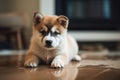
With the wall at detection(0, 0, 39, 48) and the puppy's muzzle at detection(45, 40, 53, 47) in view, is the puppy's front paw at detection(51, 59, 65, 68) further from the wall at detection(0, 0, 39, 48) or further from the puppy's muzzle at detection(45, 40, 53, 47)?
the wall at detection(0, 0, 39, 48)

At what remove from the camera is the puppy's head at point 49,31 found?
1492mm

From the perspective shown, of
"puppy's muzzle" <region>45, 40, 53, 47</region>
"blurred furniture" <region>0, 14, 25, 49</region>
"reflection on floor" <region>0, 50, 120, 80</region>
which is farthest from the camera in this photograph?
"blurred furniture" <region>0, 14, 25, 49</region>

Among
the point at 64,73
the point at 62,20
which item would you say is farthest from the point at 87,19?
the point at 64,73

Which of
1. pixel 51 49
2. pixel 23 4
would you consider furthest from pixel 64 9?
pixel 51 49

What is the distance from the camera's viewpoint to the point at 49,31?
150 cm

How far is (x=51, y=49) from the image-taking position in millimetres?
1587

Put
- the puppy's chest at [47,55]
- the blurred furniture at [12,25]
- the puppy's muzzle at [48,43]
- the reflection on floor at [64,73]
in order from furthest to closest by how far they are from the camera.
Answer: the blurred furniture at [12,25], the puppy's chest at [47,55], the puppy's muzzle at [48,43], the reflection on floor at [64,73]

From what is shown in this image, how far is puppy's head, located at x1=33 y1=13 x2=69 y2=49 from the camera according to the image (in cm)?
149

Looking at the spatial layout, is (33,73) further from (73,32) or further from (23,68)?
(73,32)

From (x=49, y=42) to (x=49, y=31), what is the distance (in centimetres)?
5

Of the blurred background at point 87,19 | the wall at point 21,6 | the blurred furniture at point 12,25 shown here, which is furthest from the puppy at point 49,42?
the wall at point 21,6

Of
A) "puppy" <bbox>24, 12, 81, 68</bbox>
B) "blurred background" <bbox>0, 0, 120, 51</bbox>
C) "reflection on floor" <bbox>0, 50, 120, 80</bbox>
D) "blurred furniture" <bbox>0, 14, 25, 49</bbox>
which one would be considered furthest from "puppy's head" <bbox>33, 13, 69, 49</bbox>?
"blurred background" <bbox>0, 0, 120, 51</bbox>

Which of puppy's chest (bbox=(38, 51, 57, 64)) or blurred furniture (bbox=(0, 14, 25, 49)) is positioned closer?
puppy's chest (bbox=(38, 51, 57, 64))

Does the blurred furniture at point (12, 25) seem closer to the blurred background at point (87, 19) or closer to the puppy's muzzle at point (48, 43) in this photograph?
the blurred background at point (87, 19)
